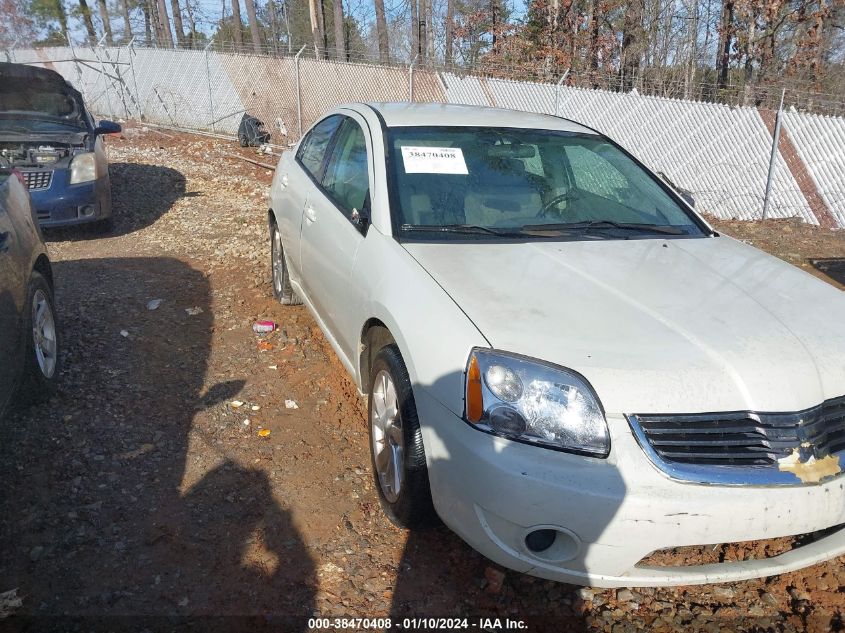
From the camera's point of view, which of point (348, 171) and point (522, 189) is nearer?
point (522, 189)

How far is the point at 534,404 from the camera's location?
2281 millimetres

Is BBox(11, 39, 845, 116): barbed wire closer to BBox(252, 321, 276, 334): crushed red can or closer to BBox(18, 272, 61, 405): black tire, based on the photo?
BBox(252, 321, 276, 334): crushed red can

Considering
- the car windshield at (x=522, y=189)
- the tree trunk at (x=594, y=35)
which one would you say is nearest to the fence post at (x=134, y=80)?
the tree trunk at (x=594, y=35)

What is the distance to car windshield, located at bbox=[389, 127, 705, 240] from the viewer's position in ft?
11.1

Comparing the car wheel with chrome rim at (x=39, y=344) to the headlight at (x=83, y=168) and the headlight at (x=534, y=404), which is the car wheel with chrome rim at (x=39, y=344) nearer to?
the headlight at (x=534, y=404)

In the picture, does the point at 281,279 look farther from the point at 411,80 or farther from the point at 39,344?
the point at 411,80

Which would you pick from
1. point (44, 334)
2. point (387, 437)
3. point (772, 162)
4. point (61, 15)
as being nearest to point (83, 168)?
point (44, 334)

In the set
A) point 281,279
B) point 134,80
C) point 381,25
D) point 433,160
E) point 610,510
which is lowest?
point 281,279

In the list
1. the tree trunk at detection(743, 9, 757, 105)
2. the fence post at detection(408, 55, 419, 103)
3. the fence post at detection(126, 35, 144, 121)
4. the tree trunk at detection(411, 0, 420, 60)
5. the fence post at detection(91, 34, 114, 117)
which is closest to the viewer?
the fence post at detection(408, 55, 419, 103)

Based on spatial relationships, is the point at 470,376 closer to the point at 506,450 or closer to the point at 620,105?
the point at 506,450

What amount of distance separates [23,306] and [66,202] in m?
4.04

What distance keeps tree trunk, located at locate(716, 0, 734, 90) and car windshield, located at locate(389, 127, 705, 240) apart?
17.0 m

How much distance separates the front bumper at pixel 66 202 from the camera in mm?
7098

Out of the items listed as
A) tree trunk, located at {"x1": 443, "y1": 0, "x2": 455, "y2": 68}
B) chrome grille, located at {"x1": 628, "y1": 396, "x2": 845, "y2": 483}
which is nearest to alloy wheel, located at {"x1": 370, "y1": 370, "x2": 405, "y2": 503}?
chrome grille, located at {"x1": 628, "y1": 396, "x2": 845, "y2": 483}
